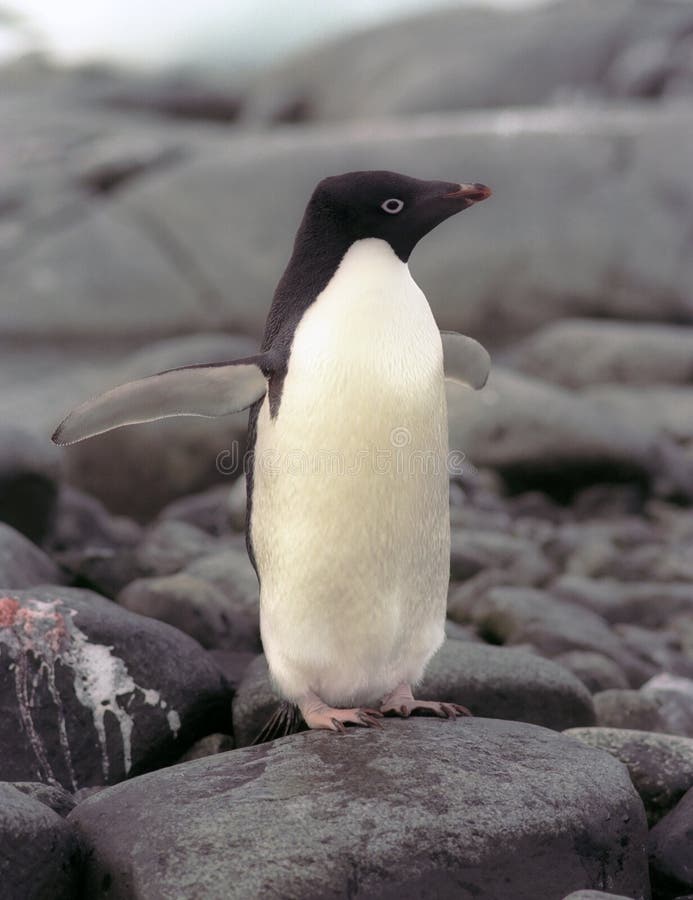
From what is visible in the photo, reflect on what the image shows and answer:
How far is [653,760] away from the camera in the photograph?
8.87 ft

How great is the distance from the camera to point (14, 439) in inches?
187

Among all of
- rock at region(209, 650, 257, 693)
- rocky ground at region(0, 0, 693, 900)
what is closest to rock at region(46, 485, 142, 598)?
rocky ground at region(0, 0, 693, 900)

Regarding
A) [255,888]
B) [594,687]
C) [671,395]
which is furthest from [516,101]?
[255,888]

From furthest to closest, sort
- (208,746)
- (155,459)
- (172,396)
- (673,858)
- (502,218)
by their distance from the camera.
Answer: (502,218)
(155,459)
(208,746)
(172,396)
(673,858)

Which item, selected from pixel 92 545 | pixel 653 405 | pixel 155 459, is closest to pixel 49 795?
pixel 92 545

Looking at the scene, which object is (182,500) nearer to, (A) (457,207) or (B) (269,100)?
(A) (457,207)

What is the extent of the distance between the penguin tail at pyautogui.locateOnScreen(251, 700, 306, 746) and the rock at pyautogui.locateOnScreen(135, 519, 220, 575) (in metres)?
1.35

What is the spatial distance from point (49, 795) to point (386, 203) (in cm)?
140

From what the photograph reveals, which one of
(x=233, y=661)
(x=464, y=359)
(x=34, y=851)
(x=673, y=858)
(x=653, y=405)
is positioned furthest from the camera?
(x=653, y=405)

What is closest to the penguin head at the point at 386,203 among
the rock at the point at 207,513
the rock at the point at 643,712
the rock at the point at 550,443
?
the rock at the point at 643,712

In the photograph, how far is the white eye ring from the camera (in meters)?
2.57

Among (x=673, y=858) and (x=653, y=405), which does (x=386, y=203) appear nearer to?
(x=673, y=858)

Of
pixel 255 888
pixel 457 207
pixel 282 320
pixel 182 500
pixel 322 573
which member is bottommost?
pixel 182 500

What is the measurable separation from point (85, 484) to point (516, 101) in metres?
7.67
